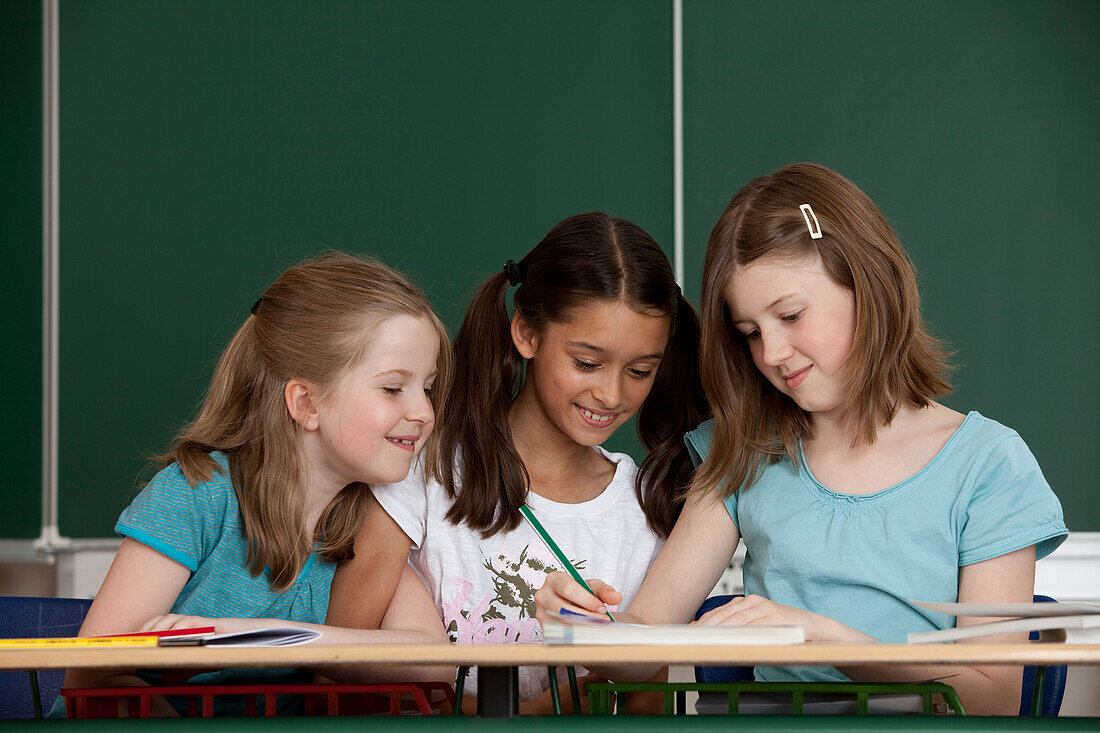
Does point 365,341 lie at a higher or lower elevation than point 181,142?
lower

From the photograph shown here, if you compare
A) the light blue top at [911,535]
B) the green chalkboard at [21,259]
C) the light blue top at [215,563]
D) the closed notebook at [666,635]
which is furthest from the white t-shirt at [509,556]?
the green chalkboard at [21,259]

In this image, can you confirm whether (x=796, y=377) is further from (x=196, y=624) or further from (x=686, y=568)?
(x=196, y=624)

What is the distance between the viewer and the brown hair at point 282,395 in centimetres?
163

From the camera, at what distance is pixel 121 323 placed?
2.82 m

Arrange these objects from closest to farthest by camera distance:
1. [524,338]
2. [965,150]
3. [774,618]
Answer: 1. [774,618]
2. [524,338]
3. [965,150]

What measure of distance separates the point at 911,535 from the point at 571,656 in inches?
32.8

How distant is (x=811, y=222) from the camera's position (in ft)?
5.15

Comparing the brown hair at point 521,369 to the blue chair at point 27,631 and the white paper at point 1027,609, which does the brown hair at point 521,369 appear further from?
the white paper at point 1027,609

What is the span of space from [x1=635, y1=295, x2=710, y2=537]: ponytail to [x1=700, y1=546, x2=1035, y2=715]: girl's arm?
1.77 ft

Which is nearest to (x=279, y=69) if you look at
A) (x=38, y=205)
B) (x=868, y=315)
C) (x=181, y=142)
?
(x=181, y=142)

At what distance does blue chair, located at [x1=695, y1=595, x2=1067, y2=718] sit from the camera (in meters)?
1.14

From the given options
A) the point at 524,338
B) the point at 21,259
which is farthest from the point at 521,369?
the point at 21,259

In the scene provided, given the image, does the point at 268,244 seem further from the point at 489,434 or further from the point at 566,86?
the point at 489,434

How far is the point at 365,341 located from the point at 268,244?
1193 millimetres
